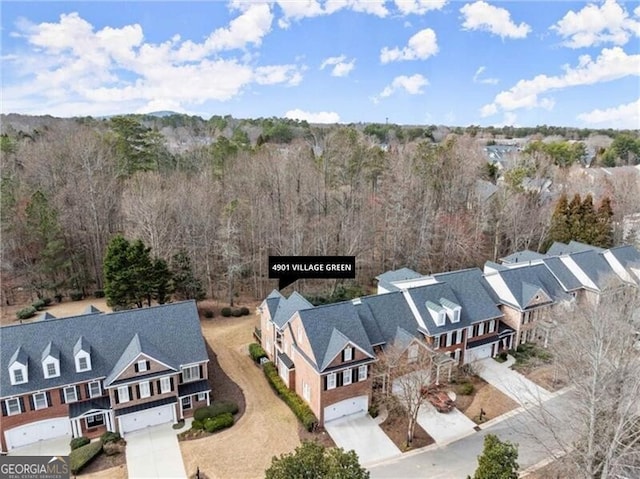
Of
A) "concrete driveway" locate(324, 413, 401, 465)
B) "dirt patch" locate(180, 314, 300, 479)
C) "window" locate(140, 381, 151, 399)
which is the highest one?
"window" locate(140, 381, 151, 399)

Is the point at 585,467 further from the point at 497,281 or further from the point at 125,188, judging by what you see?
the point at 125,188

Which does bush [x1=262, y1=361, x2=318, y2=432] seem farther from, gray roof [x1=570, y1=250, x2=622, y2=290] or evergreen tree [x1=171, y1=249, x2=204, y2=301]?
gray roof [x1=570, y1=250, x2=622, y2=290]

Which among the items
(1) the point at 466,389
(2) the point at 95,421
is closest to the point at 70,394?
(2) the point at 95,421

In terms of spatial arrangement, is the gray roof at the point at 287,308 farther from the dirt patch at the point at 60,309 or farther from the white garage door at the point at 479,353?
the dirt patch at the point at 60,309

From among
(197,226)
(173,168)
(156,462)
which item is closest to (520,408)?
(156,462)

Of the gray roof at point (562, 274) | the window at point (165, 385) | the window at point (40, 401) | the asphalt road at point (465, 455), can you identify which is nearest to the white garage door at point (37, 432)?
the window at point (40, 401)

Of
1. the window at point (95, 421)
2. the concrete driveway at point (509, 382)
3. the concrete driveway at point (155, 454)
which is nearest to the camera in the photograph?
the concrete driveway at point (155, 454)

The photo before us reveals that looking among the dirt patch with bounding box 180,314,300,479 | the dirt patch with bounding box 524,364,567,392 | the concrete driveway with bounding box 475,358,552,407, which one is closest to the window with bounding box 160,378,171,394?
the dirt patch with bounding box 180,314,300,479
